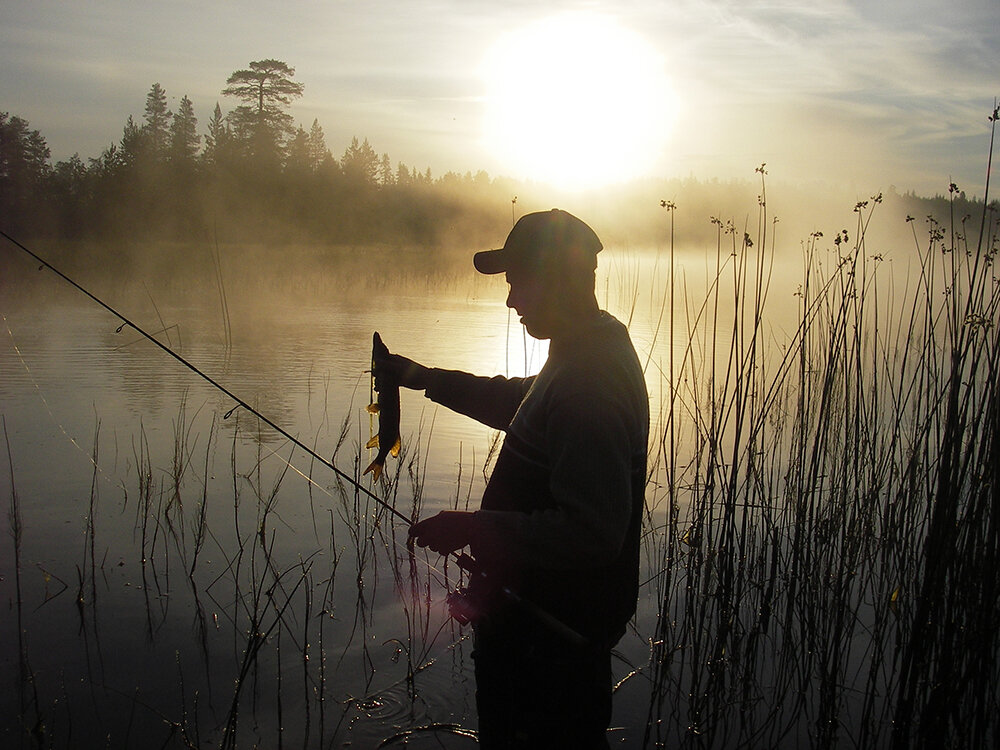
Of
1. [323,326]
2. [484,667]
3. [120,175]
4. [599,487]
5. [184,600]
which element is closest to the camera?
[599,487]

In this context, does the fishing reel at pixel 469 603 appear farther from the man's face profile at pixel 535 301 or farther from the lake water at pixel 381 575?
the lake water at pixel 381 575

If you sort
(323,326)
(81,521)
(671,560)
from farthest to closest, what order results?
1. (323,326)
2. (81,521)
3. (671,560)

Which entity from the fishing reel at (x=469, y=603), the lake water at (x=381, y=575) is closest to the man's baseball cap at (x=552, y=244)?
the fishing reel at (x=469, y=603)

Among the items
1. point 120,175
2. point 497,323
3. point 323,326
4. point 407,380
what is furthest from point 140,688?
point 120,175

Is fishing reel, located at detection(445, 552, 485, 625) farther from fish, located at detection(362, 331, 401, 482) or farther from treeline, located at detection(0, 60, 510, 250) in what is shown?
treeline, located at detection(0, 60, 510, 250)

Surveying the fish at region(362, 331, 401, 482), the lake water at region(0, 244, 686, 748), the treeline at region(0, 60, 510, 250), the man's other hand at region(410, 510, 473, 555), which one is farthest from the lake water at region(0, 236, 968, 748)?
the treeline at region(0, 60, 510, 250)

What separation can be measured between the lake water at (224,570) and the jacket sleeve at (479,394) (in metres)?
1.01

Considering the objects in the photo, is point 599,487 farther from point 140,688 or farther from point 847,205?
point 847,205

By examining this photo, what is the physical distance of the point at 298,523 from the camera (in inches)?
200

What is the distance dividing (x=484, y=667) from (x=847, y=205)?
410cm

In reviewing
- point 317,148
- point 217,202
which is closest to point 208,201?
point 217,202

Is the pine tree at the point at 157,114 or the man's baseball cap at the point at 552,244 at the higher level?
the pine tree at the point at 157,114

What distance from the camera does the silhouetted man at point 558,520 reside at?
1.93 metres

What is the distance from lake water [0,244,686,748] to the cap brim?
55.5 inches
